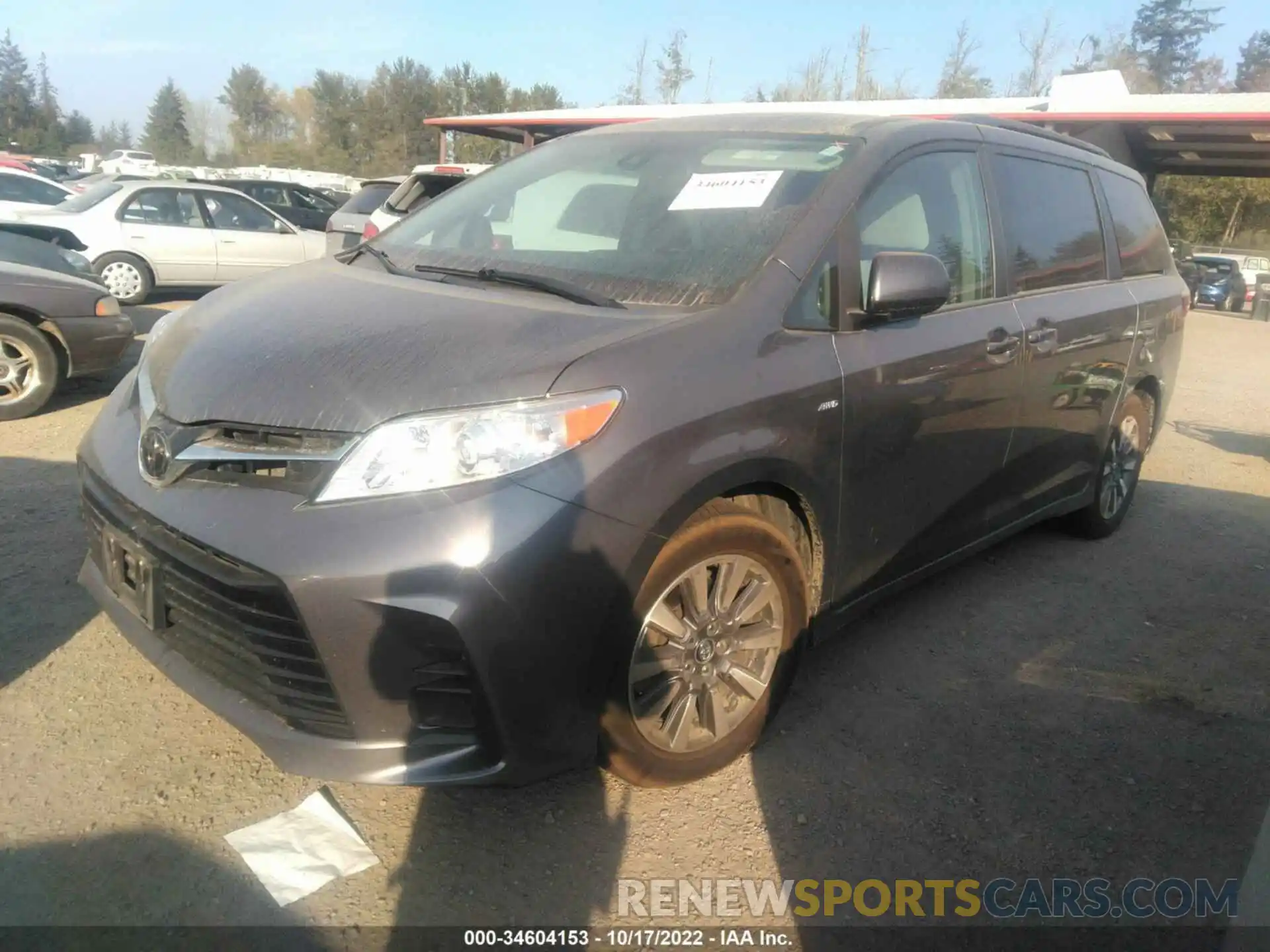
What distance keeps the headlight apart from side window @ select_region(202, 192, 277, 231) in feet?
35.2

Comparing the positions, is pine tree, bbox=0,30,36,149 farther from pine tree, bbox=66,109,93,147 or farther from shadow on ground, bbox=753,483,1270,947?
shadow on ground, bbox=753,483,1270,947

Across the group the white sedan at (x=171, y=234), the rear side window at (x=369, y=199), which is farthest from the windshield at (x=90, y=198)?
the rear side window at (x=369, y=199)

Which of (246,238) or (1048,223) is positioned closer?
(1048,223)

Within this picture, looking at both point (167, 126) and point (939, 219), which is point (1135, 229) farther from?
point (167, 126)

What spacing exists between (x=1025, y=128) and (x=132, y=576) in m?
3.94

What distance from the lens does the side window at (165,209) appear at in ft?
35.9

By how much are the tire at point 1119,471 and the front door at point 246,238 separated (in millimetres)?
9825

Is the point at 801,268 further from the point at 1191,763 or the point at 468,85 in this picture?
Result: the point at 468,85

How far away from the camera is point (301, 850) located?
93.4 inches

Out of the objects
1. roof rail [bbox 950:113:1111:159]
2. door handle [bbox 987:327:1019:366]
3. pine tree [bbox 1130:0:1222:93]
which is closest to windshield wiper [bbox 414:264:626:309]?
door handle [bbox 987:327:1019:366]

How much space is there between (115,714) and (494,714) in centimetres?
143

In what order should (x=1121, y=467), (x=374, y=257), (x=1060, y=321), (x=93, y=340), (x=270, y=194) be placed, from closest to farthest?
(x=374, y=257), (x=1060, y=321), (x=1121, y=467), (x=93, y=340), (x=270, y=194)

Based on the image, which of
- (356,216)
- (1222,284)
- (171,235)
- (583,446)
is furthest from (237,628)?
(1222,284)

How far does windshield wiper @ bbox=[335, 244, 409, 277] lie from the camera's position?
314 centimetres
